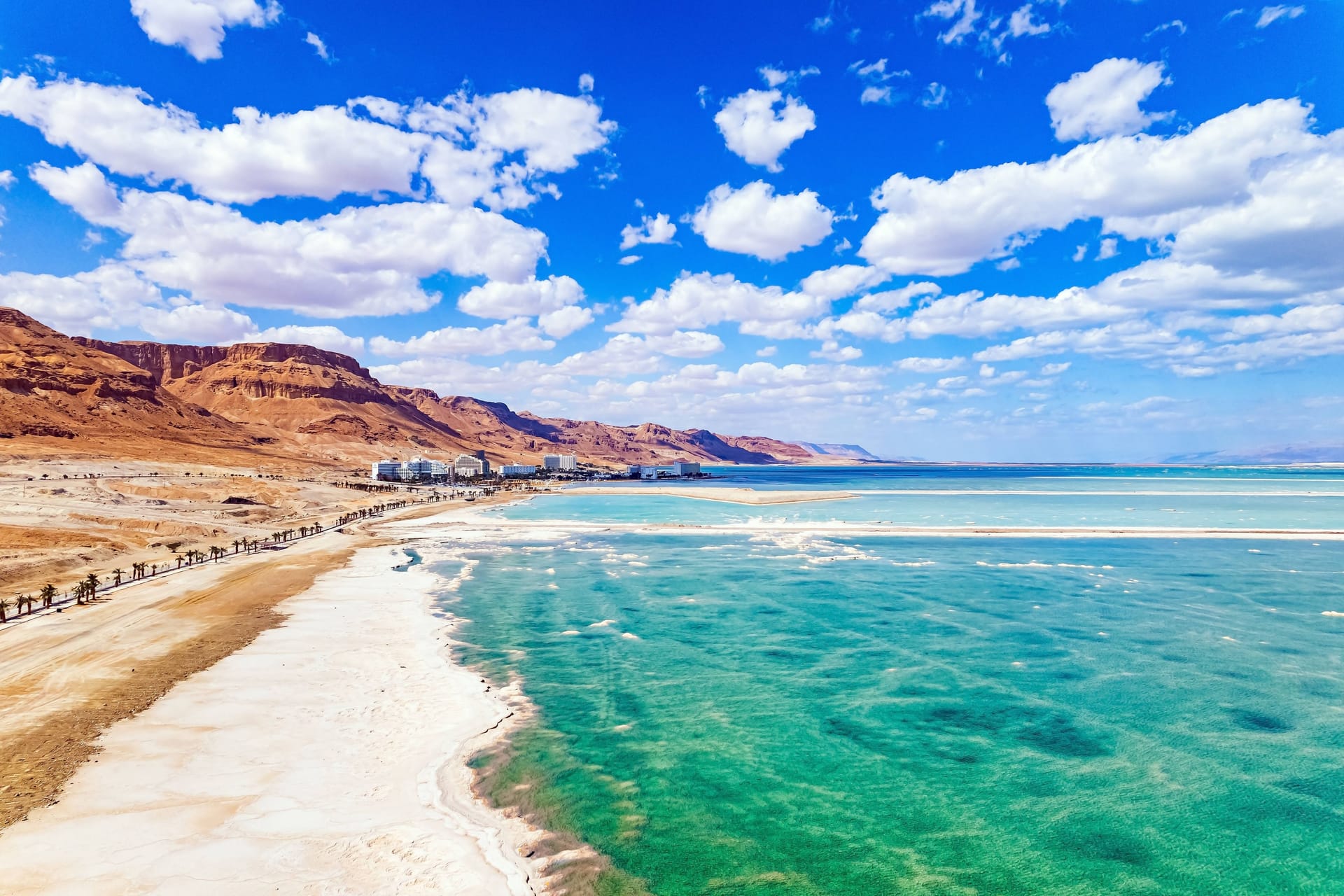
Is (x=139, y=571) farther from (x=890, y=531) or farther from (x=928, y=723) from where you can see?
(x=890, y=531)

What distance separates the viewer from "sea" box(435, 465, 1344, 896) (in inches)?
485

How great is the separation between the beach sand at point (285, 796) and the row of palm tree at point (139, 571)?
46.0ft

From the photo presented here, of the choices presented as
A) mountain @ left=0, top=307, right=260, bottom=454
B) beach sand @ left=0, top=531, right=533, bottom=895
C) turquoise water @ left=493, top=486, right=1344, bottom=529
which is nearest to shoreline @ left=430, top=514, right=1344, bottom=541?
turquoise water @ left=493, top=486, right=1344, bottom=529

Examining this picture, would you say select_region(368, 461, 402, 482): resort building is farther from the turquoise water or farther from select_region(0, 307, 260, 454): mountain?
the turquoise water

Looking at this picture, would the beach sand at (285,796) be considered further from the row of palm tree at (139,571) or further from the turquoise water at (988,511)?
the turquoise water at (988,511)

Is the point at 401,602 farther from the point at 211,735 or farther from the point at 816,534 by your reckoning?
the point at 816,534

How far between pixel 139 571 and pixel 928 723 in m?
42.0

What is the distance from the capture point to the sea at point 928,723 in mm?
12312

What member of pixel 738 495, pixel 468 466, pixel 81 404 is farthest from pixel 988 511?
pixel 81 404

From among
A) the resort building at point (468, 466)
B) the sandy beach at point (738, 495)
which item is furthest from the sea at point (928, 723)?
the resort building at point (468, 466)

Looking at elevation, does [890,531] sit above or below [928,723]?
above

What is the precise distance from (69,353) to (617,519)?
159 m

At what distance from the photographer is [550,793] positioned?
14141 millimetres

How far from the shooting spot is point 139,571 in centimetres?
3588
